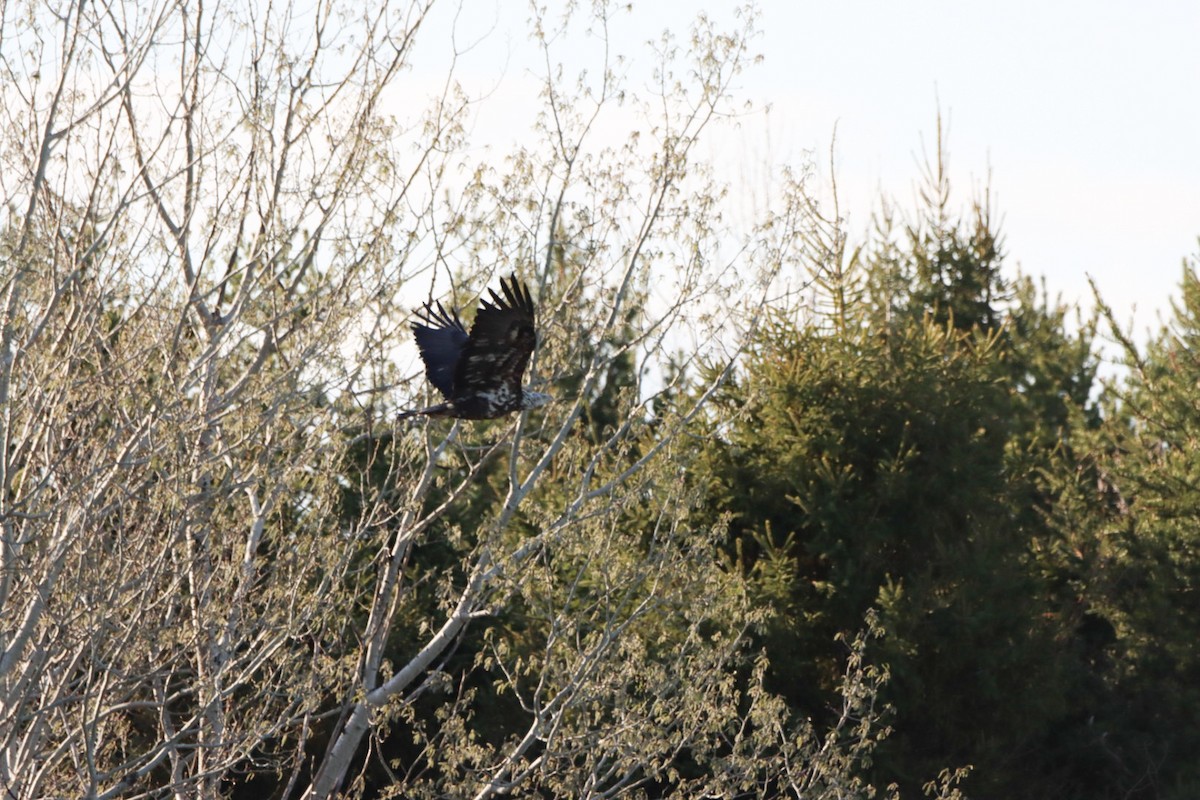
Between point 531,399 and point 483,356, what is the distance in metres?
0.68

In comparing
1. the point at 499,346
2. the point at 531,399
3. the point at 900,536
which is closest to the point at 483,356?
the point at 499,346

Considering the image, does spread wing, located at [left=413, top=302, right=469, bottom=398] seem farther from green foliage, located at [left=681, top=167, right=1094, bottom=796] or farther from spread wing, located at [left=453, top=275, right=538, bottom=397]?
green foliage, located at [left=681, top=167, right=1094, bottom=796]

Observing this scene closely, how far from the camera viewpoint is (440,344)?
895 centimetres

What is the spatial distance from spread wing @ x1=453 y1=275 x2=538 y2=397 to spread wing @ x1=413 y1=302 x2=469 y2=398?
71mm

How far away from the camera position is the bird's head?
8930mm

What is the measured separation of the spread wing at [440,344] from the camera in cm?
877

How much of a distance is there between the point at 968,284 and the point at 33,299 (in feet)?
44.8

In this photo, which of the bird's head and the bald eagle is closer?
the bald eagle

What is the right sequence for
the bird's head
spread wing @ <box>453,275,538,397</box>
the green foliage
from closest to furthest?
spread wing @ <box>453,275,538,397</box>, the bird's head, the green foliage

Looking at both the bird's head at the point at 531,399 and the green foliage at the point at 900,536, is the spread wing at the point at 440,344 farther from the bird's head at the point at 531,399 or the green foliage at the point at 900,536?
the green foliage at the point at 900,536

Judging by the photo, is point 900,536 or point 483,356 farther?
point 900,536

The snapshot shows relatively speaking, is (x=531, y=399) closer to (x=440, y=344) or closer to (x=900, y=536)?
(x=440, y=344)

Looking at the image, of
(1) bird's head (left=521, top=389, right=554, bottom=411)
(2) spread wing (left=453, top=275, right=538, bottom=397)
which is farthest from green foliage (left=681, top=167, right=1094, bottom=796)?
(2) spread wing (left=453, top=275, right=538, bottom=397)

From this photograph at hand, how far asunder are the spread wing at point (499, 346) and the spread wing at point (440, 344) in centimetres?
7
